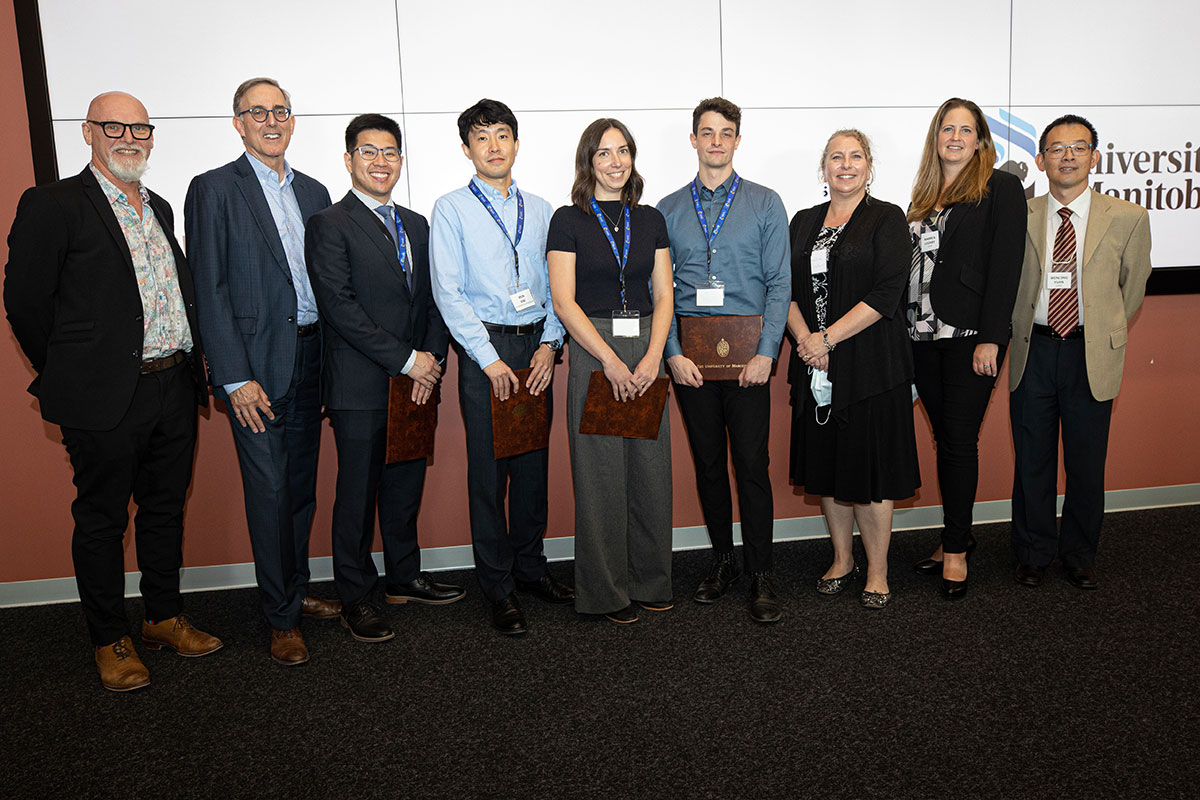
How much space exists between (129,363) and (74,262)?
36 cm

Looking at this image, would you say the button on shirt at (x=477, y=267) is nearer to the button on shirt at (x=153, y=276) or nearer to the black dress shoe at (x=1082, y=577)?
the button on shirt at (x=153, y=276)

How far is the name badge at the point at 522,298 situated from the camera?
2896mm

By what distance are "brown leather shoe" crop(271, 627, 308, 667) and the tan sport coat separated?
10.5 feet

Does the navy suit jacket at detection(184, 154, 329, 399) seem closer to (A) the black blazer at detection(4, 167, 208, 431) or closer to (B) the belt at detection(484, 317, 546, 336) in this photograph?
(A) the black blazer at detection(4, 167, 208, 431)

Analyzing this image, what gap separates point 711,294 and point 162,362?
2019mm

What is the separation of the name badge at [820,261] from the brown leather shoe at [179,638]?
272 centimetres

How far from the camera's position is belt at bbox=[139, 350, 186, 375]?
264cm

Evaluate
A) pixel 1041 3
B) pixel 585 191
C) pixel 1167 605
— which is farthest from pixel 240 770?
pixel 1041 3

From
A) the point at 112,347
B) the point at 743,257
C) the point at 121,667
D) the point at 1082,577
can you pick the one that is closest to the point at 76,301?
the point at 112,347

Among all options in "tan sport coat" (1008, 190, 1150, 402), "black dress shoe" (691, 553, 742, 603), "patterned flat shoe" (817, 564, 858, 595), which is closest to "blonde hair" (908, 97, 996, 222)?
"tan sport coat" (1008, 190, 1150, 402)

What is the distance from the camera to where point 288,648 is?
2.78 metres

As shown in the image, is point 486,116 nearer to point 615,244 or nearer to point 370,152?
point 370,152

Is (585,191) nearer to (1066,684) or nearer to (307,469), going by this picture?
(307,469)

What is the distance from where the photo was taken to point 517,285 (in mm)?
2938
